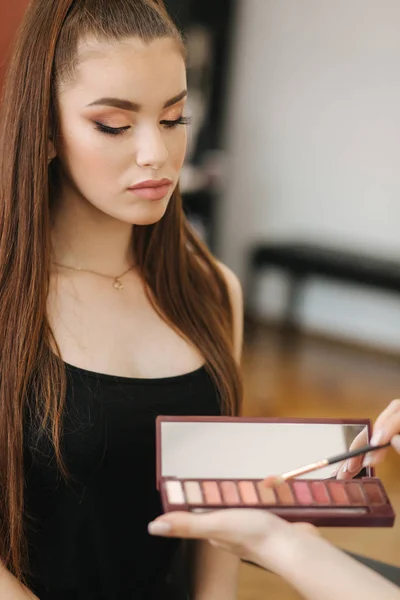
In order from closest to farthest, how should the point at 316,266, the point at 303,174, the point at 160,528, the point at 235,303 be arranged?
1. the point at 160,528
2. the point at 235,303
3. the point at 316,266
4. the point at 303,174

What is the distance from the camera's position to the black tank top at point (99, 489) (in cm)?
113

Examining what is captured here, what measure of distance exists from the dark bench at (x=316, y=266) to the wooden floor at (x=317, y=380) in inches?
11.5

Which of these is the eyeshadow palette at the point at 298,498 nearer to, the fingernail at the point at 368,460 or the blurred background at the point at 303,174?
the fingernail at the point at 368,460

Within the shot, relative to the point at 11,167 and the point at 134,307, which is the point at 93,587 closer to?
the point at 134,307

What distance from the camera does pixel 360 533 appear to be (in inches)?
67.1

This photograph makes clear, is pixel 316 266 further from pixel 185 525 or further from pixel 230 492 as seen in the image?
pixel 185 525

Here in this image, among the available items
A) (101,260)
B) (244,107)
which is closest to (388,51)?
(244,107)

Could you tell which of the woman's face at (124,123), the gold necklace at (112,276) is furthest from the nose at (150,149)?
the gold necklace at (112,276)

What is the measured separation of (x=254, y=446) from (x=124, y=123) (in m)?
0.43

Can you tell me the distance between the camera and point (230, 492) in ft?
3.14

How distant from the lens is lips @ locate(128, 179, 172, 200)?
1.11 meters

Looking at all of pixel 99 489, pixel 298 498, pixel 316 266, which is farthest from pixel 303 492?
pixel 316 266

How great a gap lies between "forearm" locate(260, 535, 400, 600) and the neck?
540 millimetres

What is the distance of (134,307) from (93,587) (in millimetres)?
→ 405
